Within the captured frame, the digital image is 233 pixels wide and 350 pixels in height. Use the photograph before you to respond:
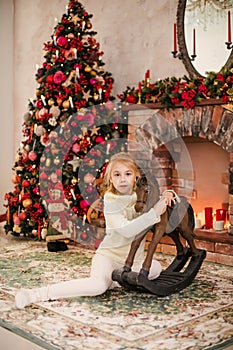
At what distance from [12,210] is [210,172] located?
2.14 metres

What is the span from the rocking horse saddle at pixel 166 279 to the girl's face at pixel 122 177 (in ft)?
1.83

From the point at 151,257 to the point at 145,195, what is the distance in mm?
407

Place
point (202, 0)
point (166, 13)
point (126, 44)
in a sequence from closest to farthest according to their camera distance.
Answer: point (202, 0), point (166, 13), point (126, 44)

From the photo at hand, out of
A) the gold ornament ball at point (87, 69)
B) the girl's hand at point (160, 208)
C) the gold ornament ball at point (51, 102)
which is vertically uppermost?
the gold ornament ball at point (87, 69)

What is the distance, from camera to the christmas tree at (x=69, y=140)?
525 centimetres

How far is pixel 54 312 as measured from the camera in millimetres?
3102

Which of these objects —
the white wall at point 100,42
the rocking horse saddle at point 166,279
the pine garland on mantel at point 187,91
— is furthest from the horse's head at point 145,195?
the white wall at point 100,42

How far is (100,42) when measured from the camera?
20.1 feet

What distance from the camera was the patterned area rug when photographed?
8.76 ft

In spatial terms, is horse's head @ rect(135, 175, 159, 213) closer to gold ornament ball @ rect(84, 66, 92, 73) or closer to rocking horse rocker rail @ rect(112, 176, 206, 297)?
rocking horse rocker rail @ rect(112, 176, 206, 297)

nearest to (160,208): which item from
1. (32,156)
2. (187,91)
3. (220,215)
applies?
(220,215)

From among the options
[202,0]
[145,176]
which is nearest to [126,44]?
[202,0]

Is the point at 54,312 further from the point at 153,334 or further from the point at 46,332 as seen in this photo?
the point at 153,334

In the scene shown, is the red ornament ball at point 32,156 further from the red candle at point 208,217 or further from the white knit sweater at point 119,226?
the white knit sweater at point 119,226
